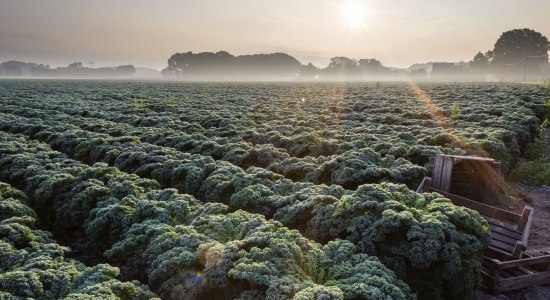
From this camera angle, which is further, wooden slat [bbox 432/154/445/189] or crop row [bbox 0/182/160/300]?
wooden slat [bbox 432/154/445/189]

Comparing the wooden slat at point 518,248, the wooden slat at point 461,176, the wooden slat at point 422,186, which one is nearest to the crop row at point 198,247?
the wooden slat at point 518,248

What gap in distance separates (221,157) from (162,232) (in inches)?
303

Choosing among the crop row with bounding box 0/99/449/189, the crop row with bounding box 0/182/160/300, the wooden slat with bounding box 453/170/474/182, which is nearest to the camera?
the crop row with bounding box 0/182/160/300

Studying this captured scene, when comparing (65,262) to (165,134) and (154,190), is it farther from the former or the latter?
(165,134)

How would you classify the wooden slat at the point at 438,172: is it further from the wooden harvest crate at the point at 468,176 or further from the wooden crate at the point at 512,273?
the wooden crate at the point at 512,273

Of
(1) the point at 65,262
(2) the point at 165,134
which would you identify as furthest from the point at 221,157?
(1) the point at 65,262

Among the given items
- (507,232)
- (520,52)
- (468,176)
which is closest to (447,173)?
(468,176)

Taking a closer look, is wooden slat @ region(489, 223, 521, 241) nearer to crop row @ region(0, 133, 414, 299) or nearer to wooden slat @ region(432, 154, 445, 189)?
wooden slat @ region(432, 154, 445, 189)

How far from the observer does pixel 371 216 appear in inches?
310

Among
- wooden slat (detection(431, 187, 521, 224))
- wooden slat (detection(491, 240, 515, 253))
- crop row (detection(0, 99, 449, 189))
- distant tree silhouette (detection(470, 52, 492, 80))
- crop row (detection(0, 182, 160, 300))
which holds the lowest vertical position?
wooden slat (detection(491, 240, 515, 253))

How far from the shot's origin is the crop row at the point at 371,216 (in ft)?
23.0

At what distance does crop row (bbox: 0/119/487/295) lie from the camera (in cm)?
702

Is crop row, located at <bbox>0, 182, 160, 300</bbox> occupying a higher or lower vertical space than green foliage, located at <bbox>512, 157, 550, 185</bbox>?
higher

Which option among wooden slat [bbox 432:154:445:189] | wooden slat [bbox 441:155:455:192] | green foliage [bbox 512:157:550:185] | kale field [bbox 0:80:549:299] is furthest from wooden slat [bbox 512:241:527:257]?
green foliage [bbox 512:157:550:185]
